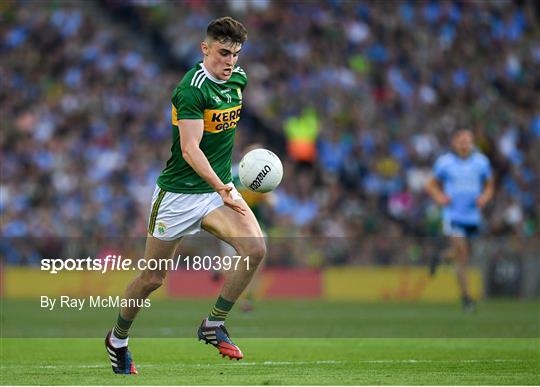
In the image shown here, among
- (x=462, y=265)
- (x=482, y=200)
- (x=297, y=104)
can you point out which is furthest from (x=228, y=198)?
(x=297, y=104)

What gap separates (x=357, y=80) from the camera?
1129 inches

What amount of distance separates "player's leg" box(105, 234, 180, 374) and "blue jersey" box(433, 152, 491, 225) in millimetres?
10636

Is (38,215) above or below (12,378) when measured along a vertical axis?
below

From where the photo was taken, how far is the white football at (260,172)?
32.6ft

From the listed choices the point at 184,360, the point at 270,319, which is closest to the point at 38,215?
the point at 270,319

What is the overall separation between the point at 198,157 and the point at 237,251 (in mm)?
829

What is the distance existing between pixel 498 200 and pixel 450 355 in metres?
15.2

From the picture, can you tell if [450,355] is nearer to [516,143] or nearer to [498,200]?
[498,200]

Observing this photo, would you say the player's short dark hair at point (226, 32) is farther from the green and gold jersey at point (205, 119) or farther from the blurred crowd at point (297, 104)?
the blurred crowd at point (297, 104)

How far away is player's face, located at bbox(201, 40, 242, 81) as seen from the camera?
949 centimetres

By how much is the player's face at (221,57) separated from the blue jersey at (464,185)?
10611 millimetres

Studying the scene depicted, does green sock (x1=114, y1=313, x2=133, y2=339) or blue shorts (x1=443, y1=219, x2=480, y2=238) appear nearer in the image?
green sock (x1=114, y1=313, x2=133, y2=339)

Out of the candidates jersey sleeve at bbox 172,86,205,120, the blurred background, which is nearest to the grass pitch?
jersey sleeve at bbox 172,86,205,120

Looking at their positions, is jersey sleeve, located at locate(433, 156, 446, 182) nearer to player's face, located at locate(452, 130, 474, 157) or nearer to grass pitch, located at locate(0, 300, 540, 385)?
player's face, located at locate(452, 130, 474, 157)
